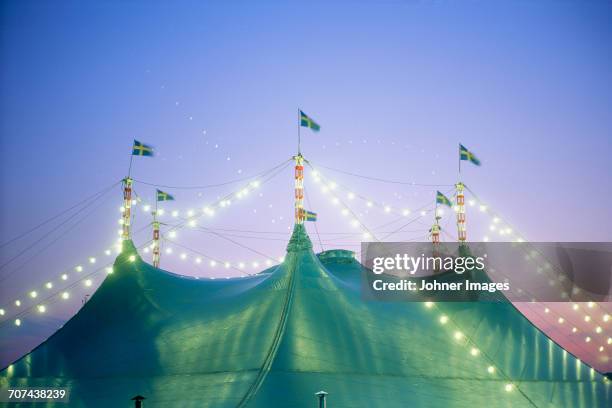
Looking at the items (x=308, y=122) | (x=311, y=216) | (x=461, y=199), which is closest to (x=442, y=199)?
(x=461, y=199)

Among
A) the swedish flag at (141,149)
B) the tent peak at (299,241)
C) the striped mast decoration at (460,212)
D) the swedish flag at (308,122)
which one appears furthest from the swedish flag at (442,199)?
the swedish flag at (141,149)

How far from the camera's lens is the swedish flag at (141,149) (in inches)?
581

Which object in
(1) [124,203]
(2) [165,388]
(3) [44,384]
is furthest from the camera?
(1) [124,203]

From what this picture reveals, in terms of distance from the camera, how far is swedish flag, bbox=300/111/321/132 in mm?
13391

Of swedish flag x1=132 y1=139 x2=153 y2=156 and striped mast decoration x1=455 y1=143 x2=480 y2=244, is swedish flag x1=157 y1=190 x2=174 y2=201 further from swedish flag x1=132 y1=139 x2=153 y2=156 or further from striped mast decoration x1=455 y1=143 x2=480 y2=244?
striped mast decoration x1=455 y1=143 x2=480 y2=244

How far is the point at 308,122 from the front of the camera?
13469 mm

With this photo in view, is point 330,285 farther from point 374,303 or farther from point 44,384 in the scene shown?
point 44,384

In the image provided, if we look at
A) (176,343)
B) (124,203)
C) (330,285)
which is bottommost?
(176,343)

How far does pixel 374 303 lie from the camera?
38.9 feet

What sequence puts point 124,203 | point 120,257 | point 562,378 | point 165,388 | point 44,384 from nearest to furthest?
point 165,388
point 44,384
point 562,378
point 120,257
point 124,203

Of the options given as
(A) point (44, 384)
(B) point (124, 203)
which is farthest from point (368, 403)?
(B) point (124, 203)

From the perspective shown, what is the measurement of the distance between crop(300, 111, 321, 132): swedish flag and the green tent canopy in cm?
243

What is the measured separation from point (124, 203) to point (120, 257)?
1.56 meters

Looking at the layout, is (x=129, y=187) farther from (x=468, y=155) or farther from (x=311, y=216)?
(x=468, y=155)
